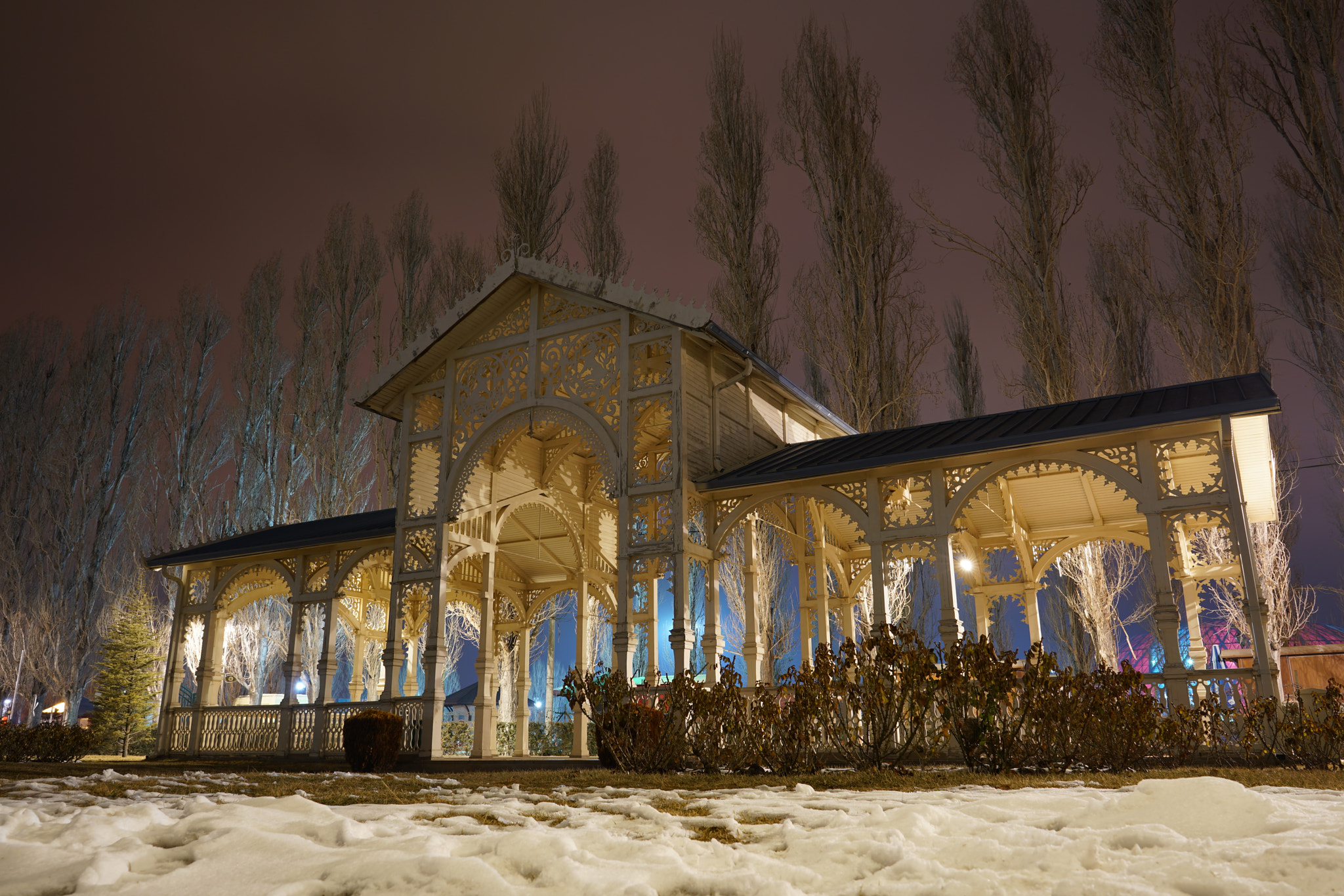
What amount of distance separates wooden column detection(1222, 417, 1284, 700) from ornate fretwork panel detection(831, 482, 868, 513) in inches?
172

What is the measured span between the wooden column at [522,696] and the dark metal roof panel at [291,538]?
4433 mm

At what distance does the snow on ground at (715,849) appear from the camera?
279 centimetres

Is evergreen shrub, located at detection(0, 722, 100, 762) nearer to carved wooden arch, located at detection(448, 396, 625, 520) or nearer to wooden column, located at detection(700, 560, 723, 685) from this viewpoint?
carved wooden arch, located at detection(448, 396, 625, 520)

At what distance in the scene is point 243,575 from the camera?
18.0m

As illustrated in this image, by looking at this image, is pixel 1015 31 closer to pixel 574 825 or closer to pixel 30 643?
pixel 574 825

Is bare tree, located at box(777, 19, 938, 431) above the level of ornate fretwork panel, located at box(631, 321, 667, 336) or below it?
above

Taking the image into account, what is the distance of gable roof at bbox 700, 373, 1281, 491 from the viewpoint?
10.6 meters

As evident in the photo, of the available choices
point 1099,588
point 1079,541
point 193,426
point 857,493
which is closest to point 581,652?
point 857,493

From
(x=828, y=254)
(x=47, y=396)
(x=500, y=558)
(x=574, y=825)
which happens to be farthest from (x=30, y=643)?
(x=574, y=825)

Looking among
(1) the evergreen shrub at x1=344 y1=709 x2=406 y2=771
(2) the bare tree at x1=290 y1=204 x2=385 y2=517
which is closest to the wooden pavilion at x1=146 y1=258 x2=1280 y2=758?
(1) the evergreen shrub at x1=344 y1=709 x2=406 y2=771

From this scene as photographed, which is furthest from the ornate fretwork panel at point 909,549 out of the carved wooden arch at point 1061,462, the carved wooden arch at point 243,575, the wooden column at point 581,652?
the carved wooden arch at point 243,575

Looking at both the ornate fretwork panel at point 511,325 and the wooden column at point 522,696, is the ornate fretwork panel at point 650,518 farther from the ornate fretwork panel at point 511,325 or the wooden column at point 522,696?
the wooden column at point 522,696

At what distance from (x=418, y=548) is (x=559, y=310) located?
15.9 ft

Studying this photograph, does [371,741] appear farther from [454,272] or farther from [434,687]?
[454,272]
